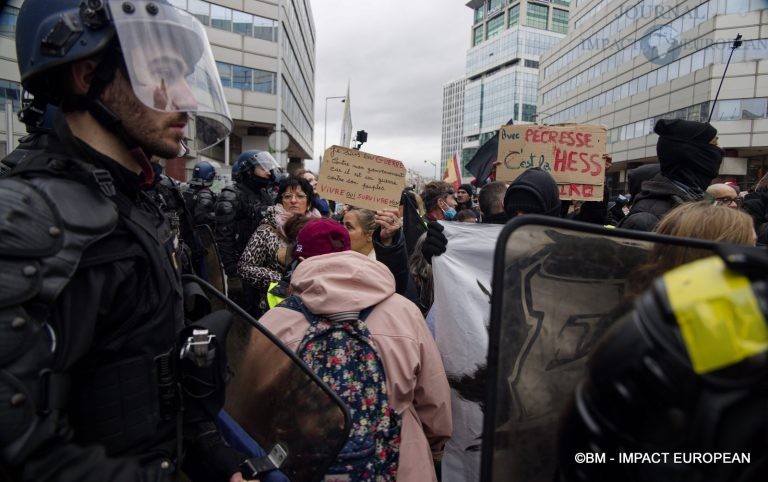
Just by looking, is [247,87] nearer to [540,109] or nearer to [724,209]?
→ [724,209]

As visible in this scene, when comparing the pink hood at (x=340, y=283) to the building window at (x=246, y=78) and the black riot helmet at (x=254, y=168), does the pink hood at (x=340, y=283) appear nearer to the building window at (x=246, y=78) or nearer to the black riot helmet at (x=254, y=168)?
the black riot helmet at (x=254, y=168)

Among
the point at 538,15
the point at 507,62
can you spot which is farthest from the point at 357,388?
the point at 538,15

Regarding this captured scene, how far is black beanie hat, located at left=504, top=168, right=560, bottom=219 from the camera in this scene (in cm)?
273

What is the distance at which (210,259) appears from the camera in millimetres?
3299

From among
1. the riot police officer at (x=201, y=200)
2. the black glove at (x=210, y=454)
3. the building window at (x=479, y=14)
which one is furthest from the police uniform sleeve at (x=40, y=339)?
the building window at (x=479, y=14)

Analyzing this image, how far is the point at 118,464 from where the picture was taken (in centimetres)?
104

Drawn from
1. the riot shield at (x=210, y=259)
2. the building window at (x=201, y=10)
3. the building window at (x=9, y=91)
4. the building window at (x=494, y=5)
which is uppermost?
the building window at (x=494, y=5)

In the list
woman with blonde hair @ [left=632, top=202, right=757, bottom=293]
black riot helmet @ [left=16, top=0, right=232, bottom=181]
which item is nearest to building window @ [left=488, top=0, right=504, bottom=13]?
woman with blonde hair @ [left=632, top=202, right=757, bottom=293]

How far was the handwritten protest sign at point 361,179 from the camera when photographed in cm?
361

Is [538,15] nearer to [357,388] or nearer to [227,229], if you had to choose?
[227,229]

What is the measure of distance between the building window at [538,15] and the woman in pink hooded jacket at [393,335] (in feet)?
316

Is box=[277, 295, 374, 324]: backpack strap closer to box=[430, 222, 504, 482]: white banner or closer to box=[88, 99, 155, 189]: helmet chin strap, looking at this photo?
box=[430, 222, 504, 482]: white banner

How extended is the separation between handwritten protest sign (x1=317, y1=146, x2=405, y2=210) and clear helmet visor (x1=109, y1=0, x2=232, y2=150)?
Result: 213 centimetres

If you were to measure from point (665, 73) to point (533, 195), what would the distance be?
37.3 meters
